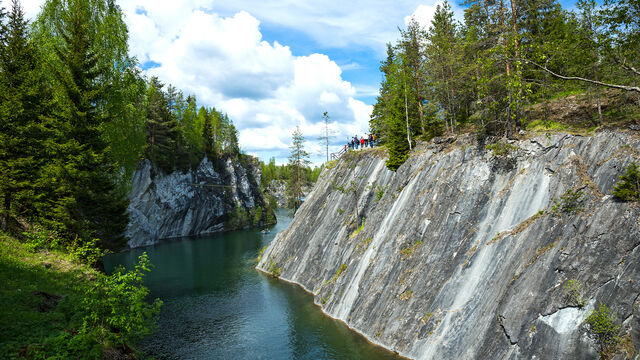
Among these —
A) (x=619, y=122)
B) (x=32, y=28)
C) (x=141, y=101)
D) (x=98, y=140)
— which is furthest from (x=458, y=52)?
(x=32, y=28)

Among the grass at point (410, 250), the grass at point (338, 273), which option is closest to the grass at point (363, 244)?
the grass at point (338, 273)

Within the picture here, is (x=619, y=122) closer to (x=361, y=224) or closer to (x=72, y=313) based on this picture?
(x=361, y=224)

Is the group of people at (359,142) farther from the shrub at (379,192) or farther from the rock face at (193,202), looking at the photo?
the rock face at (193,202)

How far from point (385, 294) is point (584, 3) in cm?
1846

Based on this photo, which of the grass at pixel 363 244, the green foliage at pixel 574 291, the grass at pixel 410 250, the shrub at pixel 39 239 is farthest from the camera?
the grass at pixel 363 244

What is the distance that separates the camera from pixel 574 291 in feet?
43.4

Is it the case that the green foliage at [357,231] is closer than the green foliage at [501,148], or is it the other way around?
the green foliage at [501,148]

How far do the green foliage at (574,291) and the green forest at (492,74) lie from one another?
7.76 metres

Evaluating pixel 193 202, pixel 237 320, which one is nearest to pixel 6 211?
pixel 237 320

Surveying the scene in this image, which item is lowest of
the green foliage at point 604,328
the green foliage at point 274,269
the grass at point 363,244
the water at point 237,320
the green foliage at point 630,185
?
the water at point 237,320

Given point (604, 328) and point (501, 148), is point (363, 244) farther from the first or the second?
point (604, 328)

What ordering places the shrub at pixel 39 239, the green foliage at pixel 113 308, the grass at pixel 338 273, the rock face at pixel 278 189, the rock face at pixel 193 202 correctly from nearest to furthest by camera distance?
1. the green foliage at pixel 113 308
2. the shrub at pixel 39 239
3. the grass at pixel 338 273
4. the rock face at pixel 193 202
5. the rock face at pixel 278 189

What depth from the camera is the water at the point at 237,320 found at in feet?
69.6

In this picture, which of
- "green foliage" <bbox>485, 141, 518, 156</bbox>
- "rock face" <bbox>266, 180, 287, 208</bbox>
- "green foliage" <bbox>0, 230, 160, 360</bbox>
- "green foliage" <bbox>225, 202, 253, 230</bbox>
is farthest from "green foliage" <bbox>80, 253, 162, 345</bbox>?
"rock face" <bbox>266, 180, 287, 208</bbox>
